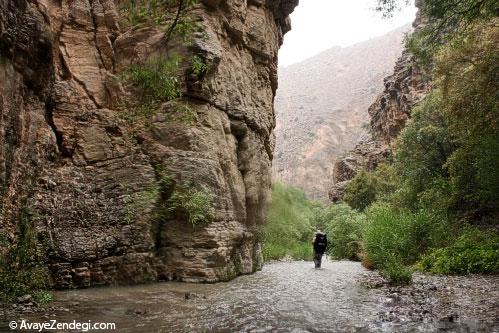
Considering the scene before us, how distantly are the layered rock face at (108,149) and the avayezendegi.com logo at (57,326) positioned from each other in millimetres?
3160

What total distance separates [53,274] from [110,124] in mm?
4202

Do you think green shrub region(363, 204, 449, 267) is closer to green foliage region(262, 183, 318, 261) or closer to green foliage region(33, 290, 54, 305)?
green foliage region(33, 290, 54, 305)

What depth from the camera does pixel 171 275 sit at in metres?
10.5

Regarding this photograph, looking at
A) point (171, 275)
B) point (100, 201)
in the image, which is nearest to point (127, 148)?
point (100, 201)

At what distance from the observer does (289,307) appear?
24.3ft

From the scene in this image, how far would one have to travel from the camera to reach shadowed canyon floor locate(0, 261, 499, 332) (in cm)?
593

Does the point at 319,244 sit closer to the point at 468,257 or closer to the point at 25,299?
the point at 468,257

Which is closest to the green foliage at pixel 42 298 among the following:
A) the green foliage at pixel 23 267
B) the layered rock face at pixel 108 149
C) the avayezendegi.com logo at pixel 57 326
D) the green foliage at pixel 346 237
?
the green foliage at pixel 23 267

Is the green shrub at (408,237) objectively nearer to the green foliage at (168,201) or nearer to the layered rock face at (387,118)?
the green foliage at (168,201)

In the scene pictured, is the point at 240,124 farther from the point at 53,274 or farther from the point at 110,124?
the point at 53,274

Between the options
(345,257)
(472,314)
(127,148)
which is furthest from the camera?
(345,257)

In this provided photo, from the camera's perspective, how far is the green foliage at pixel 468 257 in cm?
1079

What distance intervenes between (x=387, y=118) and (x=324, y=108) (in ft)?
224

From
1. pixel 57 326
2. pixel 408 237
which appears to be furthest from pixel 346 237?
pixel 57 326
